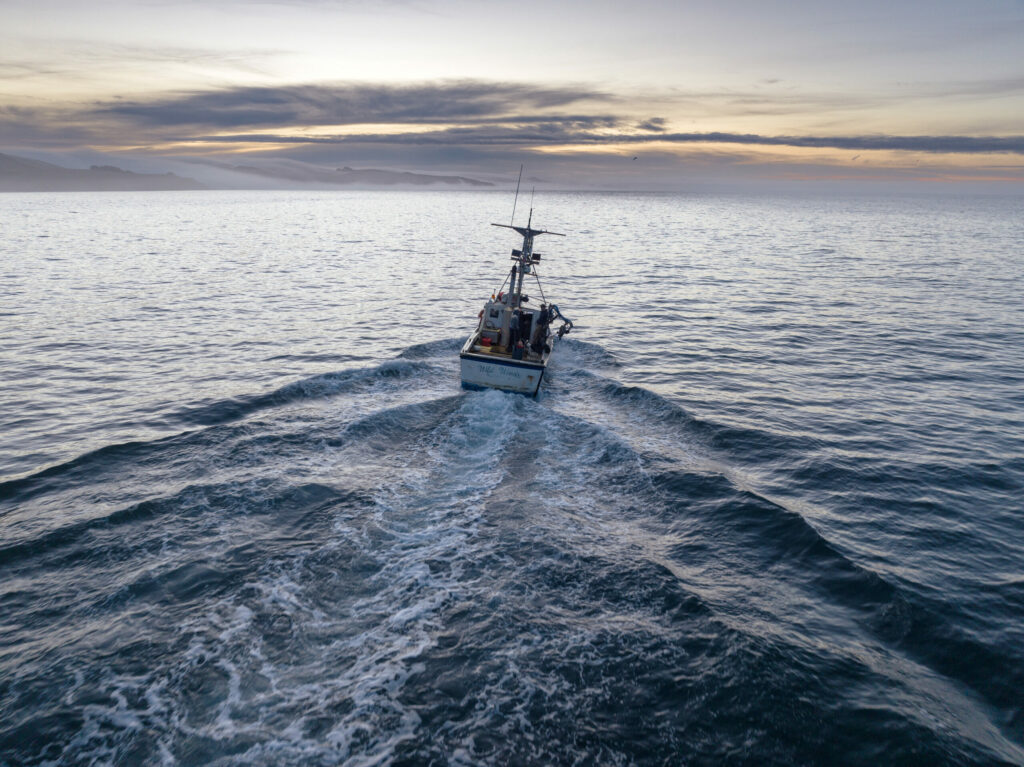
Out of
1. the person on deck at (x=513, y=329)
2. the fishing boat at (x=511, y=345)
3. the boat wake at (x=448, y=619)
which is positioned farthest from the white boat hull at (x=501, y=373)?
the boat wake at (x=448, y=619)

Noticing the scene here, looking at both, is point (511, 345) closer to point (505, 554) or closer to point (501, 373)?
point (501, 373)

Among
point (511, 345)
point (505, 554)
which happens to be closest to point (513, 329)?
point (511, 345)

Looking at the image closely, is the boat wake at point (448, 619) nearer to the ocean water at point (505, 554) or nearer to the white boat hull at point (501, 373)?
the ocean water at point (505, 554)

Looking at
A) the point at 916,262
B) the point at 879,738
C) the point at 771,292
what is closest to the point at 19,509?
the point at 879,738

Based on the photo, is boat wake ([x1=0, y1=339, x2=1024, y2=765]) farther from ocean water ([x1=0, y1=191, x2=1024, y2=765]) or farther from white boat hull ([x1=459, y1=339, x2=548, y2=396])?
white boat hull ([x1=459, y1=339, x2=548, y2=396])

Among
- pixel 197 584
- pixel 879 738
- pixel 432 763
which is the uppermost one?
pixel 879 738

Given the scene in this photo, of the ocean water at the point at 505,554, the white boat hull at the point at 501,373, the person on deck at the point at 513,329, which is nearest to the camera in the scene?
the ocean water at the point at 505,554

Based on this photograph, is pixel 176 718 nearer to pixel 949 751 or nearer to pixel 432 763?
pixel 432 763
